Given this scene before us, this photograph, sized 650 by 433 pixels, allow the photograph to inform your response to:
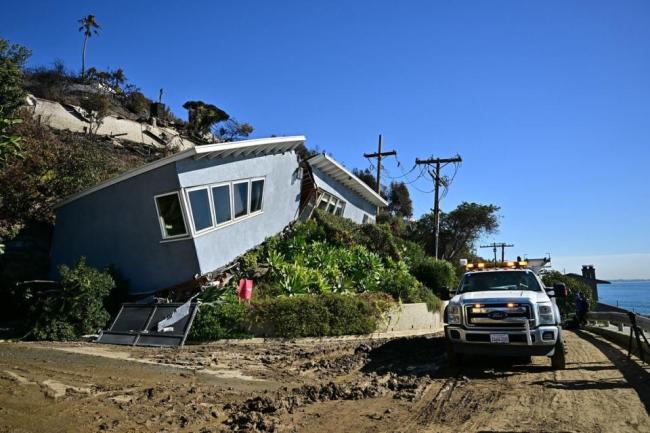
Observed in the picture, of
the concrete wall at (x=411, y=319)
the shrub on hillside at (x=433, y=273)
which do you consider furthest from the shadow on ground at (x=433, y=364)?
the shrub on hillside at (x=433, y=273)

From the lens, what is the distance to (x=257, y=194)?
1642 cm

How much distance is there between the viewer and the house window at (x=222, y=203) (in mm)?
13865

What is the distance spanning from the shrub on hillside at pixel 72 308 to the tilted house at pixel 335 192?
1067 cm

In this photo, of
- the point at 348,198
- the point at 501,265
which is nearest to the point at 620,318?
the point at 501,265

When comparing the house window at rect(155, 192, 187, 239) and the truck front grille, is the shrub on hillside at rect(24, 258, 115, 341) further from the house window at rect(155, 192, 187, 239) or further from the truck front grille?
the truck front grille

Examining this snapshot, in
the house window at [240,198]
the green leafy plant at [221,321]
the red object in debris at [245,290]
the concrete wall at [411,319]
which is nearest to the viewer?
the green leafy plant at [221,321]

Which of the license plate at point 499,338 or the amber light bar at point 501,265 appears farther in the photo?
the amber light bar at point 501,265

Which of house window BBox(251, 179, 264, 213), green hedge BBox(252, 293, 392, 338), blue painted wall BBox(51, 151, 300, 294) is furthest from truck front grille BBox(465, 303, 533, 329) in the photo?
house window BBox(251, 179, 264, 213)

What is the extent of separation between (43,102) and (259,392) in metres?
31.9

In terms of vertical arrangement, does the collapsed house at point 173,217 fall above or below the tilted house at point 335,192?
below

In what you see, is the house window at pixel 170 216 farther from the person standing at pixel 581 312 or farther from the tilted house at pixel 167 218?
the person standing at pixel 581 312

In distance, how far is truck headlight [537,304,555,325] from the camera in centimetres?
784

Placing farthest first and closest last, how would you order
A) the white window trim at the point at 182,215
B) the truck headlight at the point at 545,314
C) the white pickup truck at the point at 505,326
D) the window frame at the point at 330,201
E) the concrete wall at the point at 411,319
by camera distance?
the window frame at the point at 330,201 → the concrete wall at the point at 411,319 → the white window trim at the point at 182,215 → the truck headlight at the point at 545,314 → the white pickup truck at the point at 505,326

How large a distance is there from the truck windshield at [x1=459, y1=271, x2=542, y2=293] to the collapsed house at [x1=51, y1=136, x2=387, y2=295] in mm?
7378
